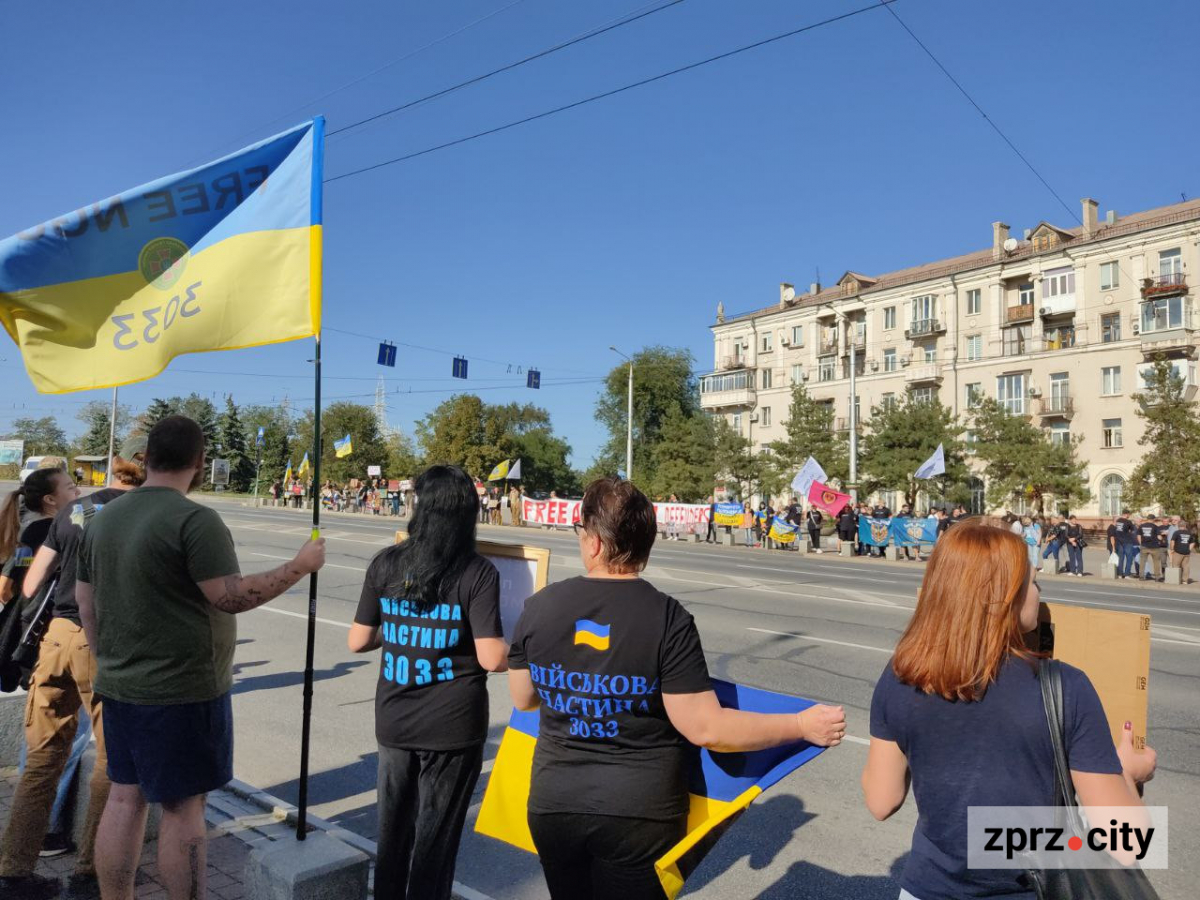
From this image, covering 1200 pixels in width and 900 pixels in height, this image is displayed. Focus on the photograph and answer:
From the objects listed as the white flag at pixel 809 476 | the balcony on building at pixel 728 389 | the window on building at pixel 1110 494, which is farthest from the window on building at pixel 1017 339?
the white flag at pixel 809 476

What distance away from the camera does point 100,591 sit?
3.27 metres

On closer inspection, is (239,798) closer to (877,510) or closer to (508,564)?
(508,564)

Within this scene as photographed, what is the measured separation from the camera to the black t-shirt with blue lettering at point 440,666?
3.07 meters

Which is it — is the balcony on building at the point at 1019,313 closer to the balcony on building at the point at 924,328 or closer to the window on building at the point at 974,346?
the window on building at the point at 974,346

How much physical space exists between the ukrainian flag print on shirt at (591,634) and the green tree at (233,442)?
284ft

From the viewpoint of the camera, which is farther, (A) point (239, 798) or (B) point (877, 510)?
(B) point (877, 510)

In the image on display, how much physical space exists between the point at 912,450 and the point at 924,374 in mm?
16824

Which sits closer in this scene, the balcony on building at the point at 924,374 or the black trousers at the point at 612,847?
the black trousers at the point at 612,847

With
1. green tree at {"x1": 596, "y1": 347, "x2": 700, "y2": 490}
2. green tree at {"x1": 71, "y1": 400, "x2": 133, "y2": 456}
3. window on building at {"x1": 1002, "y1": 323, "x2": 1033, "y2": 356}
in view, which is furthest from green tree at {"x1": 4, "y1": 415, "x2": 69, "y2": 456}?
window on building at {"x1": 1002, "y1": 323, "x2": 1033, "y2": 356}

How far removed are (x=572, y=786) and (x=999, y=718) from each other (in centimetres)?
116

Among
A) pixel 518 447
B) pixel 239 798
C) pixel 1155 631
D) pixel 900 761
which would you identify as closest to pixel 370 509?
pixel 518 447

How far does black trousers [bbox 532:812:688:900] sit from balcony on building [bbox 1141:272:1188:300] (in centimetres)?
5373

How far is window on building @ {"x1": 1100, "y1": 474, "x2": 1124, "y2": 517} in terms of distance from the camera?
47.8 m

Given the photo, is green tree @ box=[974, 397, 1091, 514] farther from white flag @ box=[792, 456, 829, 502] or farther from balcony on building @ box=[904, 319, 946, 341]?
balcony on building @ box=[904, 319, 946, 341]
